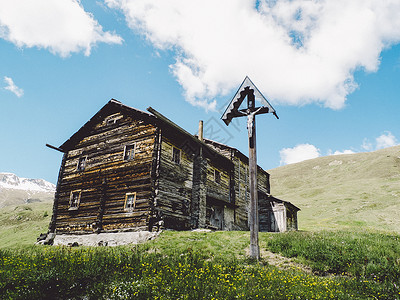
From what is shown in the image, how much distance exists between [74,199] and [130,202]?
6205mm

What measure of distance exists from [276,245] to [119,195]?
11892mm

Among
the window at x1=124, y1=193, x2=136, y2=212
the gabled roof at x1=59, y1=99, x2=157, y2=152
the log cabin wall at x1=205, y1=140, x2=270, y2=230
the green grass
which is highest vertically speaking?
the gabled roof at x1=59, y1=99, x2=157, y2=152

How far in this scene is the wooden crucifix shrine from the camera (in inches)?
439

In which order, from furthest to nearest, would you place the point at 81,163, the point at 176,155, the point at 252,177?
the point at 81,163
the point at 176,155
the point at 252,177

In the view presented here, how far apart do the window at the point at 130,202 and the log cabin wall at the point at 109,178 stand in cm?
7

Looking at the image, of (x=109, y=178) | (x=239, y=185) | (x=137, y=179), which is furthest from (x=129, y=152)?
(x=239, y=185)

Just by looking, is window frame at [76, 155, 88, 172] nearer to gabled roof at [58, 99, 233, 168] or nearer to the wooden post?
gabled roof at [58, 99, 233, 168]

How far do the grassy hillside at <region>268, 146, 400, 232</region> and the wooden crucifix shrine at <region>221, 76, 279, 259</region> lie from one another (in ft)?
75.7

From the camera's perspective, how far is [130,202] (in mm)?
19391

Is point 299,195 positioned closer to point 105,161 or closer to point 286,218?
point 286,218

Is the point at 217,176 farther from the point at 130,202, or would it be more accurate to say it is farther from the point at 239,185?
the point at 130,202

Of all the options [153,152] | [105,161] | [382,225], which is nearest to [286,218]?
[382,225]

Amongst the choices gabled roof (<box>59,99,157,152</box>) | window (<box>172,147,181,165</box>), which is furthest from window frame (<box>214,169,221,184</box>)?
gabled roof (<box>59,99,157,152</box>)

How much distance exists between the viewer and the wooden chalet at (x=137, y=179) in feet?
63.1
